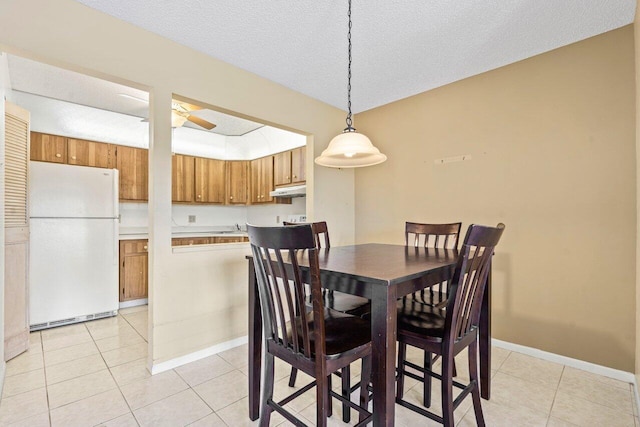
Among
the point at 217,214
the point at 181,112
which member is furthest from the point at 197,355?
the point at 217,214

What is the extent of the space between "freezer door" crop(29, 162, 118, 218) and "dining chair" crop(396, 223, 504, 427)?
335 centimetres

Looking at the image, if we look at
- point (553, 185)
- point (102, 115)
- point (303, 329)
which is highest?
point (102, 115)

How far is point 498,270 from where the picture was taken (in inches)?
101

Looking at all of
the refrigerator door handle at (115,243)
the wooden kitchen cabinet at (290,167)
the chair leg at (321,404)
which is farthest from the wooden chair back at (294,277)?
the refrigerator door handle at (115,243)

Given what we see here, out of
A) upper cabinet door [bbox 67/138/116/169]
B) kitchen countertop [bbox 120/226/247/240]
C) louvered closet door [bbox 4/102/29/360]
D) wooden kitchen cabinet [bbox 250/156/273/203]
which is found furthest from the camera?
wooden kitchen cabinet [bbox 250/156/273/203]

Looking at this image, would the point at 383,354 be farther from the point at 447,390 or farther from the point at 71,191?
the point at 71,191

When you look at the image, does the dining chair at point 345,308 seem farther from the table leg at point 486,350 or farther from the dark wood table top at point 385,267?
the table leg at point 486,350

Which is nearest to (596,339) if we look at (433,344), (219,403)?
(433,344)

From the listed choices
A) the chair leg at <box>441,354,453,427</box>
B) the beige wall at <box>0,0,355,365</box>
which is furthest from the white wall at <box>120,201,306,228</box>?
the chair leg at <box>441,354,453,427</box>

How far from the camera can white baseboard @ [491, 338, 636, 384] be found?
78.8 inches

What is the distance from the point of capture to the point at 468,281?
133 centimetres

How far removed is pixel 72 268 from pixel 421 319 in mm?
3430

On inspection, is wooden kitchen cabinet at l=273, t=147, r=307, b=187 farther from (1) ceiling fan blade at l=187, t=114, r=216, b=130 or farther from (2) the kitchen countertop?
(1) ceiling fan blade at l=187, t=114, r=216, b=130

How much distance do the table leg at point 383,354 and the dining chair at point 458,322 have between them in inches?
13.0
